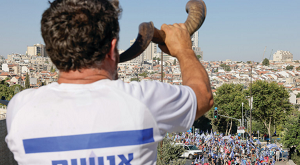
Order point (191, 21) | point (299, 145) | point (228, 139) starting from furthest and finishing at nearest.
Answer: point (228, 139) → point (299, 145) → point (191, 21)

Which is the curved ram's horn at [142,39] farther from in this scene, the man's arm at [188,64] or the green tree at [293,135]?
the green tree at [293,135]

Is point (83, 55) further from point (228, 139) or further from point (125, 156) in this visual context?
point (228, 139)

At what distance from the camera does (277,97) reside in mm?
41406

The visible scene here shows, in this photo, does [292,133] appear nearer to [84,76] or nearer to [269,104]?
[269,104]

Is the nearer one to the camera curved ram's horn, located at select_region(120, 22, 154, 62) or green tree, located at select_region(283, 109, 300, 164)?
curved ram's horn, located at select_region(120, 22, 154, 62)

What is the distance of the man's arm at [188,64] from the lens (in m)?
1.21

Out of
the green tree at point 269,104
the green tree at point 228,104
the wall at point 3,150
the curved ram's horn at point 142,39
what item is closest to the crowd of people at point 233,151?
the wall at point 3,150

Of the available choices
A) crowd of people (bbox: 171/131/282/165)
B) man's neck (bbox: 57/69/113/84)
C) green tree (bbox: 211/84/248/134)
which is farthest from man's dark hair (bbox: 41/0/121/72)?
green tree (bbox: 211/84/248/134)

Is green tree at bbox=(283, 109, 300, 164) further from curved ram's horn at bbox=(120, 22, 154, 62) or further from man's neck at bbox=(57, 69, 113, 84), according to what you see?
man's neck at bbox=(57, 69, 113, 84)

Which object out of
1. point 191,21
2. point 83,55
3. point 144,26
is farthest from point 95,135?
point 191,21

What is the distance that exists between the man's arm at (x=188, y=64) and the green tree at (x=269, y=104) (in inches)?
1645

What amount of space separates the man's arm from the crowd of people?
16.3 meters

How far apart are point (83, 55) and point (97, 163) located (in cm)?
36

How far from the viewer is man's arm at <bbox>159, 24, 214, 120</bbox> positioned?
3.98 ft
